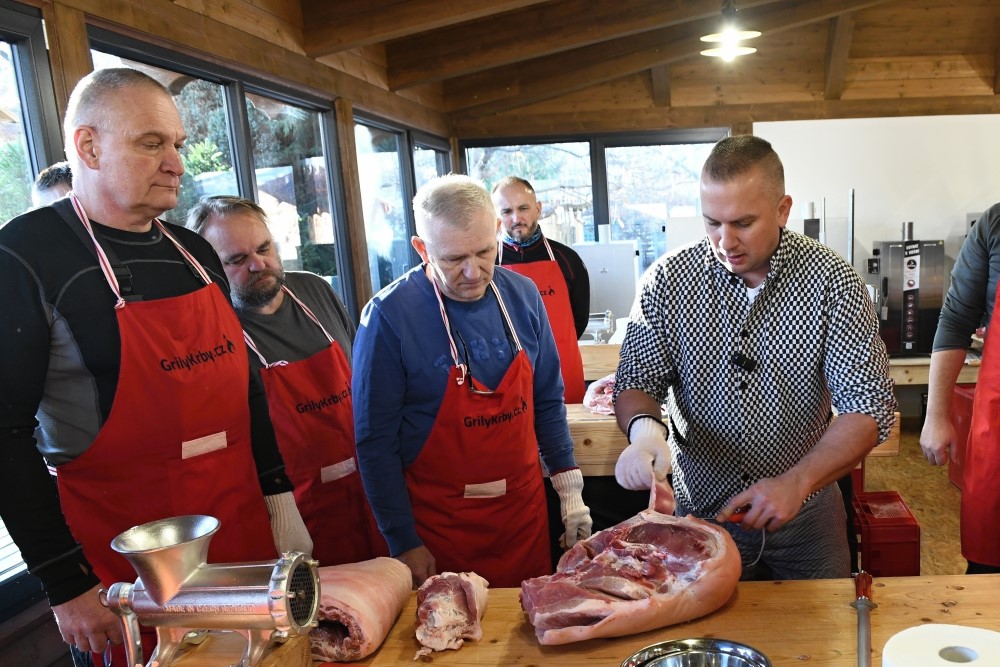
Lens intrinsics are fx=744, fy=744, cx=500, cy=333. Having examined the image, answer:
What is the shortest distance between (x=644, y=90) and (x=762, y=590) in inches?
267

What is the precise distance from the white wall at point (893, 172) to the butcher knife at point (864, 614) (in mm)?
5870

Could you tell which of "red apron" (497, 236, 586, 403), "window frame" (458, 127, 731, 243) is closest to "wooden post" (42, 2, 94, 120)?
"red apron" (497, 236, 586, 403)

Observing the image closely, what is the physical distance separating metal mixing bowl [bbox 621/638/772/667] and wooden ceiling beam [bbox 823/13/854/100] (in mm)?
6669

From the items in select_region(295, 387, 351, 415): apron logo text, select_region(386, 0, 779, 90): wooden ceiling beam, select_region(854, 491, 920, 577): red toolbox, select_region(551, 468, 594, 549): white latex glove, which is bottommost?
select_region(854, 491, 920, 577): red toolbox

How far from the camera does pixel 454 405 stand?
6.94 feet

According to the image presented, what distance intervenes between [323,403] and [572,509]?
35.8 inches

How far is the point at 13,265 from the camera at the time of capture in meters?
1.56

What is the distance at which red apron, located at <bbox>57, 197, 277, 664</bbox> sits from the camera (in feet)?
5.52

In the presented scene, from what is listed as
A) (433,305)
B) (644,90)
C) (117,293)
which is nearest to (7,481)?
(117,293)

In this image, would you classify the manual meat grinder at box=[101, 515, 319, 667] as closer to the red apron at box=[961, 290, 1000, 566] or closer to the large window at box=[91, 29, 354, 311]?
the red apron at box=[961, 290, 1000, 566]

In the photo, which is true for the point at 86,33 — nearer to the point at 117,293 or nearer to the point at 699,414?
the point at 117,293

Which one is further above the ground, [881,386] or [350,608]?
[881,386]

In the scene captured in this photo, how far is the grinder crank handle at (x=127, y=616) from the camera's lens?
4.02 feet

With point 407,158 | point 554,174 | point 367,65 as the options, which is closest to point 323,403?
point 367,65
